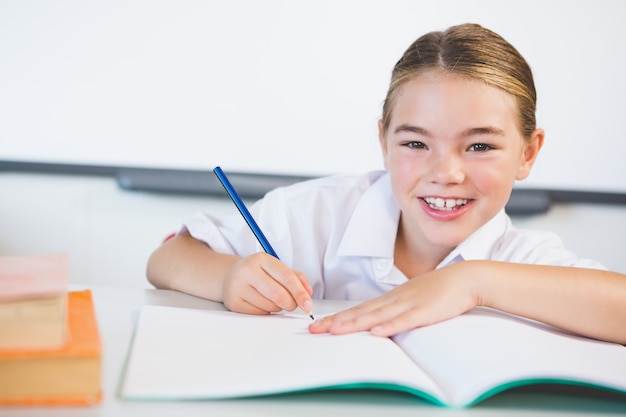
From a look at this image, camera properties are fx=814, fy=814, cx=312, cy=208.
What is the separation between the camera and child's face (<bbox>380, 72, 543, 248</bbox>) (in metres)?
1.08

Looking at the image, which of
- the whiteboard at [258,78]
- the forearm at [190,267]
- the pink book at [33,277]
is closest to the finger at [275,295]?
the forearm at [190,267]

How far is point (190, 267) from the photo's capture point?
105cm

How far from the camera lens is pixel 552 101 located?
1949 millimetres

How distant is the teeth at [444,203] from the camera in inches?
44.7

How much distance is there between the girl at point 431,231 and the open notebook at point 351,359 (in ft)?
0.21

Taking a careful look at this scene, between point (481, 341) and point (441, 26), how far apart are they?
4.47 feet

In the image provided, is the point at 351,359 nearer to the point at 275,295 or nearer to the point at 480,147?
the point at 275,295

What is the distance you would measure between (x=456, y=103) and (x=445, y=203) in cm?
15

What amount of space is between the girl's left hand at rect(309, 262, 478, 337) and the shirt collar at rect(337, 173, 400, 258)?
1.20 ft

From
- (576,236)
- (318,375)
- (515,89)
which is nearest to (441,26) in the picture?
(576,236)

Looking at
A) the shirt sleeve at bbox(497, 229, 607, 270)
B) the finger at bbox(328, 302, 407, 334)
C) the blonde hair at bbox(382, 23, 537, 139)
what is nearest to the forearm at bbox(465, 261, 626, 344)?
the finger at bbox(328, 302, 407, 334)

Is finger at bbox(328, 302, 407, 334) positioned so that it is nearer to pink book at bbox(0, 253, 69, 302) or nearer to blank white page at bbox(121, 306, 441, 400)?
blank white page at bbox(121, 306, 441, 400)

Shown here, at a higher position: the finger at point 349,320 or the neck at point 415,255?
the neck at point 415,255

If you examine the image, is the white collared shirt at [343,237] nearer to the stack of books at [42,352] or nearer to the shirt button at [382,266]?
the shirt button at [382,266]
